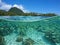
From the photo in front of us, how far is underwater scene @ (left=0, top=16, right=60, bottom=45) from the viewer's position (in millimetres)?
7410

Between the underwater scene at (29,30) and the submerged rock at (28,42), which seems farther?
the underwater scene at (29,30)

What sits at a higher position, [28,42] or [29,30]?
[29,30]

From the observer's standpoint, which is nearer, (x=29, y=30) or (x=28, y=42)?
(x=28, y=42)

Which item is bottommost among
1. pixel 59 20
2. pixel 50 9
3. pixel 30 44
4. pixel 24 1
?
pixel 30 44

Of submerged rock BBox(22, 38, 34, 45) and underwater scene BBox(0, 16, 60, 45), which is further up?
underwater scene BBox(0, 16, 60, 45)

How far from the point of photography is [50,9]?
7957 mm

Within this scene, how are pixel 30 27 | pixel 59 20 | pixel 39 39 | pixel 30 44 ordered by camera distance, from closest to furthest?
pixel 30 44, pixel 39 39, pixel 30 27, pixel 59 20

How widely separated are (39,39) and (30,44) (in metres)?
0.75

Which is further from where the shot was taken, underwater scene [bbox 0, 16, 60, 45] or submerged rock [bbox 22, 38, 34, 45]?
underwater scene [bbox 0, 16, 60, 45]

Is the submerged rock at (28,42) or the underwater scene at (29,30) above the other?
the underwater scene at (29,30)

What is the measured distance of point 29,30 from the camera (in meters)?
7.96

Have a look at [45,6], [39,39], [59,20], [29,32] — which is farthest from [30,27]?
[59,20]

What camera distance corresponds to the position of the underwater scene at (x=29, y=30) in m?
7.41

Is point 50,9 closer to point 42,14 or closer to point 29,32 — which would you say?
point 42,14
